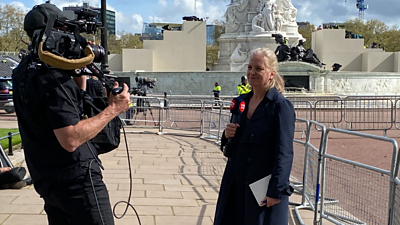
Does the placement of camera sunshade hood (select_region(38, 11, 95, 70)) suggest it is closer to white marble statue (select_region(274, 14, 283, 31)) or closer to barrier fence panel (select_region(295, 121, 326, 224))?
barrier fence panel (select_region(295, 121, 326, 224))

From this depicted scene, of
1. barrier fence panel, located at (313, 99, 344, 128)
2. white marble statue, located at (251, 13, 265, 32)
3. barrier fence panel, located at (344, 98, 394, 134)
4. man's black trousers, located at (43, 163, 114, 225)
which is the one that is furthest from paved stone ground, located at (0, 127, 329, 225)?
white marble statue, located at (251, 13, 265, 32)

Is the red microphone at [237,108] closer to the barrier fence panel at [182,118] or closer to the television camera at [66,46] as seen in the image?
the television camera at [66,46]

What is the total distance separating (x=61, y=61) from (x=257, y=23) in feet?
128

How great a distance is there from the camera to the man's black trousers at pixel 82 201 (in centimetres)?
276

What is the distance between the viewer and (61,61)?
258 centimetres

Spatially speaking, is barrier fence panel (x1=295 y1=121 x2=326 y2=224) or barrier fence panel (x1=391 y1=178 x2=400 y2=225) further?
barrier fence panel (x1=295 y1=121 x2=326 y2=224)

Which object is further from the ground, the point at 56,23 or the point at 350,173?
the point at 56,23

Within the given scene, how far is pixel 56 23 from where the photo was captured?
112 inches

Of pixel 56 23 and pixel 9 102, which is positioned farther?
pixel 9 102

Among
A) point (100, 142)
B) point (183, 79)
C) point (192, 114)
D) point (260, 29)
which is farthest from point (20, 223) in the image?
point (260, 29)

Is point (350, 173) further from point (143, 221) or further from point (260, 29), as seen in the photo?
point (260, 29)

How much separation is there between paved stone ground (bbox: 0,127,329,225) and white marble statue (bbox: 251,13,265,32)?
30339mm

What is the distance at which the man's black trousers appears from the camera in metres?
2.76

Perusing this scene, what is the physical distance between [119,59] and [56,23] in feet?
138
